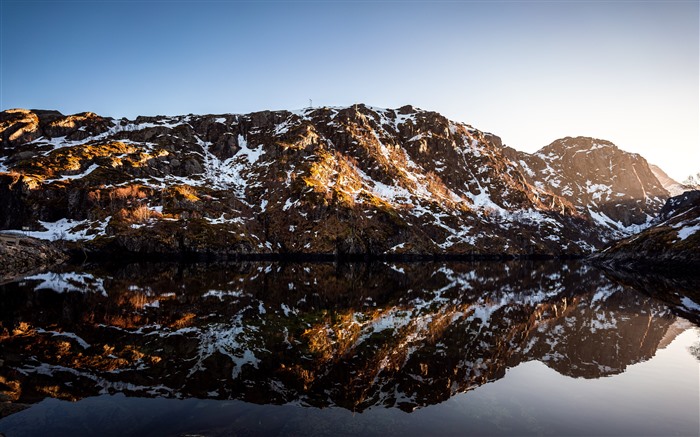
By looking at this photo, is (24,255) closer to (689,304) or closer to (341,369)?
(341,369)

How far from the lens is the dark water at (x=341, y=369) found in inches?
632

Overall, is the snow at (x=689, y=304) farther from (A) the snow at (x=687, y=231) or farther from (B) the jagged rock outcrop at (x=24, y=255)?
(B) the jagged rock outcrop at (x=24, y=255)

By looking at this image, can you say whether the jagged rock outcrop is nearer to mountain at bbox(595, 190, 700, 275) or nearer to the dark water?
the dark water

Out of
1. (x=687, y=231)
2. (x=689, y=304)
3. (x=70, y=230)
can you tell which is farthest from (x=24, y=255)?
(x=687, y=231)

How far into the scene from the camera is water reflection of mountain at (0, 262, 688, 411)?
19.9 meters

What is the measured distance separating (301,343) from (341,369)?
6.98m

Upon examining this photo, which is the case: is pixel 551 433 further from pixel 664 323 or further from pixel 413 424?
pixel 664 323

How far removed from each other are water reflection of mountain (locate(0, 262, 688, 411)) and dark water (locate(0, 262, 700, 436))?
153 mm

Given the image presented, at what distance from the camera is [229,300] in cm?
4906

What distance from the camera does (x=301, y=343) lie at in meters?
29.1

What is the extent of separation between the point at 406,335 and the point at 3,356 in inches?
1120

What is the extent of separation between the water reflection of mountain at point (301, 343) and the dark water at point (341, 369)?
153 mm

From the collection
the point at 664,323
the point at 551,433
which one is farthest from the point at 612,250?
the point at 551,433

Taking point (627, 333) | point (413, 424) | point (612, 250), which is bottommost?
point (413, 424)
